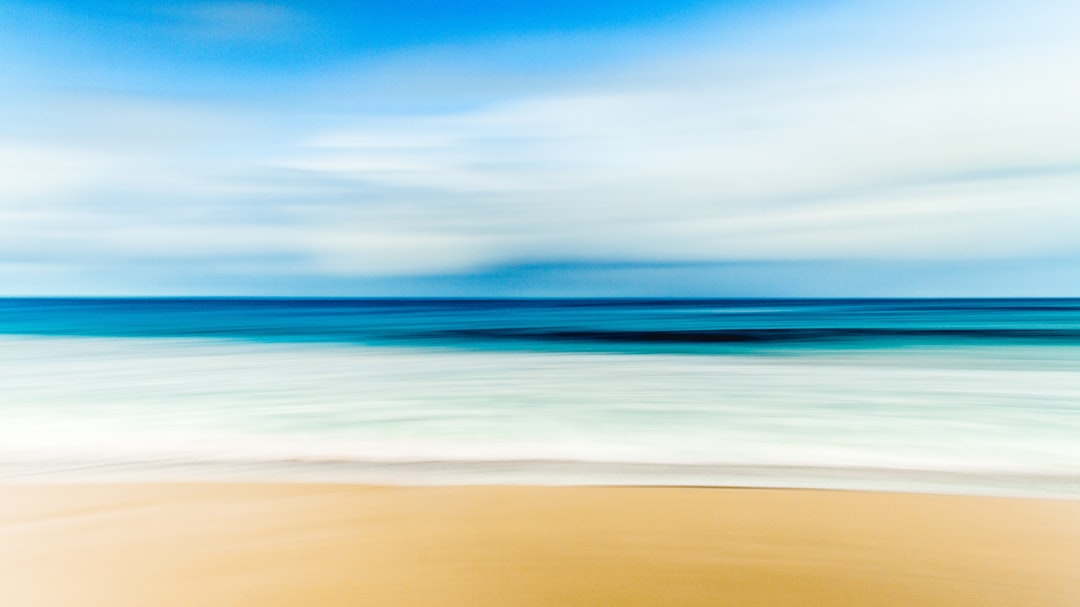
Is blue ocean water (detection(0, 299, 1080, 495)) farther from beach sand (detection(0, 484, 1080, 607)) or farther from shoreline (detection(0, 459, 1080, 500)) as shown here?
beach sand (detection(0, 484, 1080, 607))

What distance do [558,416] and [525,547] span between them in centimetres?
394

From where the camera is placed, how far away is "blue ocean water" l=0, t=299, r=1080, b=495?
413 centimetres

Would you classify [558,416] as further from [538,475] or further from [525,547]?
[525,547]

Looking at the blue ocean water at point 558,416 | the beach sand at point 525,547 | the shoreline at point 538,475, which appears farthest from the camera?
the blue ocean water at point 558,416

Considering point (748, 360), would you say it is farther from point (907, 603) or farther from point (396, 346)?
point (907, 603)

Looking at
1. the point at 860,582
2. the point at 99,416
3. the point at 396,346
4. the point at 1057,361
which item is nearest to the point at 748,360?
the point at 1057,361

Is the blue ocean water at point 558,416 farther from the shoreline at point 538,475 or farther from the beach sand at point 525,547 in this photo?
the beach sand at point 525,547

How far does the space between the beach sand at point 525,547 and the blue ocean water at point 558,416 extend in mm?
764

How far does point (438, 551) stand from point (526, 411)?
14.1 ft

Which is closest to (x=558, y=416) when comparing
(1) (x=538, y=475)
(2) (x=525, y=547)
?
(1) (x=538, y=475)

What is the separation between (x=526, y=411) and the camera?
676 cm

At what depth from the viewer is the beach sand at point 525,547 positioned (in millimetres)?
2125

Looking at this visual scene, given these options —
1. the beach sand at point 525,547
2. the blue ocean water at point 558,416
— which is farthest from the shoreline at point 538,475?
the beach sand at point 525,547

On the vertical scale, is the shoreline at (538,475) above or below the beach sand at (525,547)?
above
